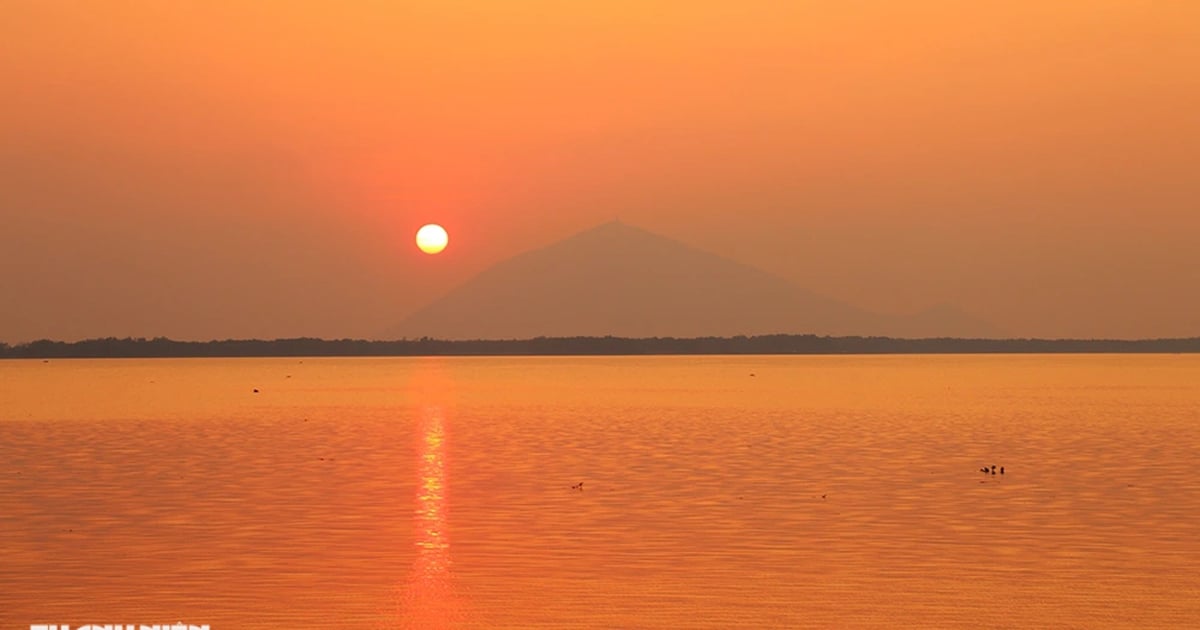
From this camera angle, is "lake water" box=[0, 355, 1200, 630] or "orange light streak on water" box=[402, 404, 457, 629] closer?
"orange light streak on water" box=[402, 404, 457, 629]

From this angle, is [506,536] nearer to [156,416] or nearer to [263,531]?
[263,531]

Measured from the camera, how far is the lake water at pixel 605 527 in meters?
23.1

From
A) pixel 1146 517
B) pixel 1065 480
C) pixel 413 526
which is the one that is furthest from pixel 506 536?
pixel 1065 480

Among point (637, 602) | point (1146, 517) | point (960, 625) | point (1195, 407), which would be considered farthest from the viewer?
point (1195, 407)

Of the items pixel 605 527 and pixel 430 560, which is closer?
pixel 430 560

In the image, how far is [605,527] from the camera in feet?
106

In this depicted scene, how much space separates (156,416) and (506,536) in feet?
196

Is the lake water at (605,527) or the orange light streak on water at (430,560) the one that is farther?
the lake water at (605,527)

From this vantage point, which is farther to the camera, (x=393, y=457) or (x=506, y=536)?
(x=393, y=457)

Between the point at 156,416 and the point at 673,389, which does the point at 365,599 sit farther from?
the point at 673,389

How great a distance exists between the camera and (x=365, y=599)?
2369 centimetres

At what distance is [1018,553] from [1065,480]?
51.1 feet

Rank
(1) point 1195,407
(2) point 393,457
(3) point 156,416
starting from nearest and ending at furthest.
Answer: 1. (2) point 393,457
2. (3) point 156,416
3. (1) point 1195,407

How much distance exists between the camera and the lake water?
2311cm
